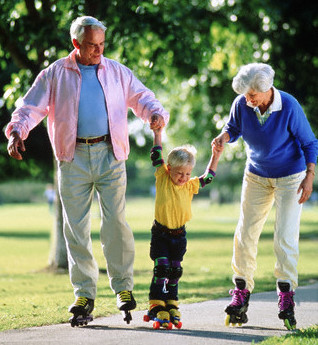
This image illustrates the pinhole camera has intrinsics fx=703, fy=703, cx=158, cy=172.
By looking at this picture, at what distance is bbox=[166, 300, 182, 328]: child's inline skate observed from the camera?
17.3 feet

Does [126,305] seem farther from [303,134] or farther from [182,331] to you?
[303,134]

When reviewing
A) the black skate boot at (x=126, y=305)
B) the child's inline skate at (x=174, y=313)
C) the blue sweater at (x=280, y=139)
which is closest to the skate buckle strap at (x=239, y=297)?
the child's inline skate at (x=174, y=313)

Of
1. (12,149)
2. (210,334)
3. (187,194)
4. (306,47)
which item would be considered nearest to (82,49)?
(12,149)

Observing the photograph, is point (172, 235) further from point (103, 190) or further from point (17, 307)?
point (17, 307)

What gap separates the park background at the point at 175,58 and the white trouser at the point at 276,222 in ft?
5.30

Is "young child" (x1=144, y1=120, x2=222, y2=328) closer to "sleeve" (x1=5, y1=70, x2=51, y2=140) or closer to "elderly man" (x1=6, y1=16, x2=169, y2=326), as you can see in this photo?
"elderly man" (x1=6, y1=16, x2=169, y2=326)

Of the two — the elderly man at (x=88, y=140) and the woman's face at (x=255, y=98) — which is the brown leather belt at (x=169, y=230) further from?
the woman's face at (x=255, y=98)

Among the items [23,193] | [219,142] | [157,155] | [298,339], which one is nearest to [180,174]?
[157,155]

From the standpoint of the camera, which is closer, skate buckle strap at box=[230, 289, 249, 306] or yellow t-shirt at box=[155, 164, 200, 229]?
yellow t-shirt at box=[155, 164, 200, 229]

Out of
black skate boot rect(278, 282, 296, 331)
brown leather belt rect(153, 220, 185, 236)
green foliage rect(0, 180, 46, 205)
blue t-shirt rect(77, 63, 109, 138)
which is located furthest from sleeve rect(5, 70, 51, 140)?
green foliage rect(0, 180, 46, 205)

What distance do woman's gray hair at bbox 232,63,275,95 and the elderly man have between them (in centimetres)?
63

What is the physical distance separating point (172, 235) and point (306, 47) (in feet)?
40.0

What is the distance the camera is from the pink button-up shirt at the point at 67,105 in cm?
523

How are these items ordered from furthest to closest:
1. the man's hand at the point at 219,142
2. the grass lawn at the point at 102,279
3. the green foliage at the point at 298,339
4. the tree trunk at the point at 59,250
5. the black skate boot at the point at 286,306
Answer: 1. the tree trunk at the point at 59,250
2. the grass lawn at the point at 102,279
3. the man's hand at the point at 219,142
4. the black skate boot at the point at 286,306
5. the green foliage at the point at 298,339
